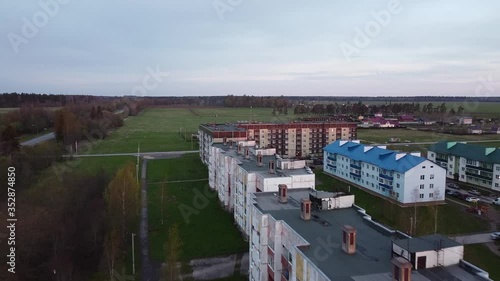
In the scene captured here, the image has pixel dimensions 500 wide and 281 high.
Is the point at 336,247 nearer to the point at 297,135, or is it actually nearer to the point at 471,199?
the point at 471,199

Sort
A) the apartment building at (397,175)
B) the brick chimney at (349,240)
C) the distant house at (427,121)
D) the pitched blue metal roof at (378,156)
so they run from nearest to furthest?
the brick chimney at (349,240) < the apartment building at (397,175) < the pitched blue metal roof at (378,156) < the distant house at (427,121)

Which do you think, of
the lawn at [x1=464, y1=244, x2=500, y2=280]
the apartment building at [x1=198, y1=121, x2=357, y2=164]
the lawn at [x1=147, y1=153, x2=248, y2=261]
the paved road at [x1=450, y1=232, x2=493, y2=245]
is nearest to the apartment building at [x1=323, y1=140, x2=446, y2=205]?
the paved road at [x1=450, y1=232, x2=493, y2=245]

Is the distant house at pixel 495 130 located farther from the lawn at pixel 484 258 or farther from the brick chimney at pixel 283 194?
the brick chimney at pixel 283 194

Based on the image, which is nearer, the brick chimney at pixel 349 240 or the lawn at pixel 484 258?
the brick chimney at pixel 349 240

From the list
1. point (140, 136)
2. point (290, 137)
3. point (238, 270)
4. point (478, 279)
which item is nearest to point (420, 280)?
point (478, 279)

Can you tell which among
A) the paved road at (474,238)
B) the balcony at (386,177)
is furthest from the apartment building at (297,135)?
the paved road at (474,238)

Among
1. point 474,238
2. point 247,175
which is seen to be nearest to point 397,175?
point 474,238
